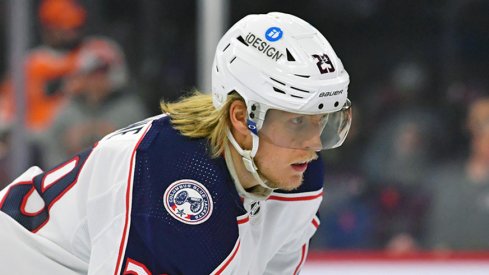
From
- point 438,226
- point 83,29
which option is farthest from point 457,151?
point 83,29

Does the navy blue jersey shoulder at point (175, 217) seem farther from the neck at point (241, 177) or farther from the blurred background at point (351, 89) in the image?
the blurred background at point (351, 89)

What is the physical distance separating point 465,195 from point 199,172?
8.19 ft

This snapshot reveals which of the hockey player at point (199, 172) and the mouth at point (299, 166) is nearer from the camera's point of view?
the hockey player at point (199, 172)

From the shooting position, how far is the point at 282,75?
2.11m

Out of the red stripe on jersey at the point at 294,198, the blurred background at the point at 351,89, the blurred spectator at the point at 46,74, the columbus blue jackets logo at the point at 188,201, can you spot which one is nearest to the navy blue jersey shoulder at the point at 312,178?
the red stripe on jersey at the point at 294,198

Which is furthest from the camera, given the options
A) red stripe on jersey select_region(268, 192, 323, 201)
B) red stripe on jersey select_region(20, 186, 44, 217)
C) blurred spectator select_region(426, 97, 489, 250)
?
blurred spectator select_region(426, 97, 489, 250)

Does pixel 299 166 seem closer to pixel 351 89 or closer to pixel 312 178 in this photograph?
pixel 312 178

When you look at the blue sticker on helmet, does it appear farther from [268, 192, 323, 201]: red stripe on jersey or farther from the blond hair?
[268, 192, 323, 201]: red stripe on jersey

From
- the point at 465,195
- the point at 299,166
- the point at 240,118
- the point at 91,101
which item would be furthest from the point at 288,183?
the point at 91,101

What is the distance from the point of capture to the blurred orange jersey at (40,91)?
15.5 ft

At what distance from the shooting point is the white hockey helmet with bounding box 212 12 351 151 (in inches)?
83.0

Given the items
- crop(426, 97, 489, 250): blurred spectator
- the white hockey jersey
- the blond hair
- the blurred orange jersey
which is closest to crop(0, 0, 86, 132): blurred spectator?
the blurred orange jersey

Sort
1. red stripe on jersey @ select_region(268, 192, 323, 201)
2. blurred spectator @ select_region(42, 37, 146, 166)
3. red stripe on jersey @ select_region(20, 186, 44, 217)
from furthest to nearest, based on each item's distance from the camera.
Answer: blurred spectator @ select_region(42, 37, 146, 166) < red stripe on jersey @ select_region(268, 192, 323, 201) < red stripe on jersey @ select_region(20, 186, 44, 217)

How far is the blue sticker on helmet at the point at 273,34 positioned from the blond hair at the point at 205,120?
13cm
